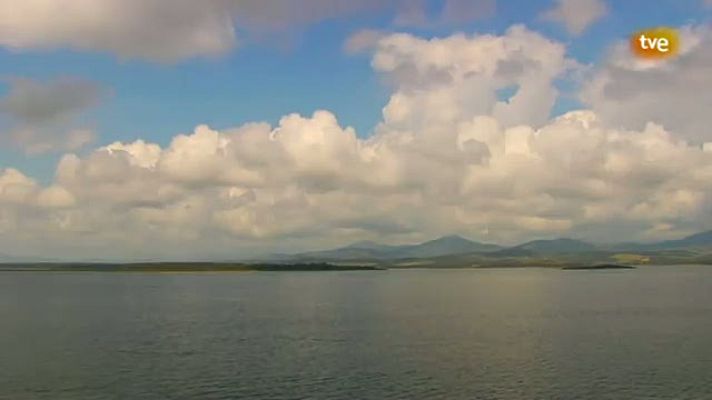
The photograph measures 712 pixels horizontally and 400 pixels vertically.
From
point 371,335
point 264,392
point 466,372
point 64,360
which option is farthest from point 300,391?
point 371,335

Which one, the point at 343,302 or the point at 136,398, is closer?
the point at 136,398

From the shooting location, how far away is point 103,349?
72.2m

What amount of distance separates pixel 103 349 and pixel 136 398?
25155 millimetres

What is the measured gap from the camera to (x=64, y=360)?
64938mm

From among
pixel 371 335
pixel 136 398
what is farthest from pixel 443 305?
pixel 136 398

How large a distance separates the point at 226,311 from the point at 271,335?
38.2m

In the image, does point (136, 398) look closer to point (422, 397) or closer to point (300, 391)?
point (300, 391)

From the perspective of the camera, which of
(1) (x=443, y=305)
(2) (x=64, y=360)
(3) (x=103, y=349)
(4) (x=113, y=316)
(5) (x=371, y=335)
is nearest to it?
(2) (x=64, y=360)

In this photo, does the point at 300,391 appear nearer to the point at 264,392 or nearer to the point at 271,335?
the point at 264,392

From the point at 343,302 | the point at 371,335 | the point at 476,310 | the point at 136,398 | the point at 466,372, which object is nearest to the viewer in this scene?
the point at 136,398

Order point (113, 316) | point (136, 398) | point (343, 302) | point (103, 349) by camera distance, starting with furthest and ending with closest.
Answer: point (343, 302) → point (113, 316) → point (103, 349) → point (136, 398)

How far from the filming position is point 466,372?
57.9 meters

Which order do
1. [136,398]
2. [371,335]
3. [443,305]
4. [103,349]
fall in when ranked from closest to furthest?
[136,398] < [103,349] < [371,335] < [443,305]

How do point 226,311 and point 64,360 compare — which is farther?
point 226,311
